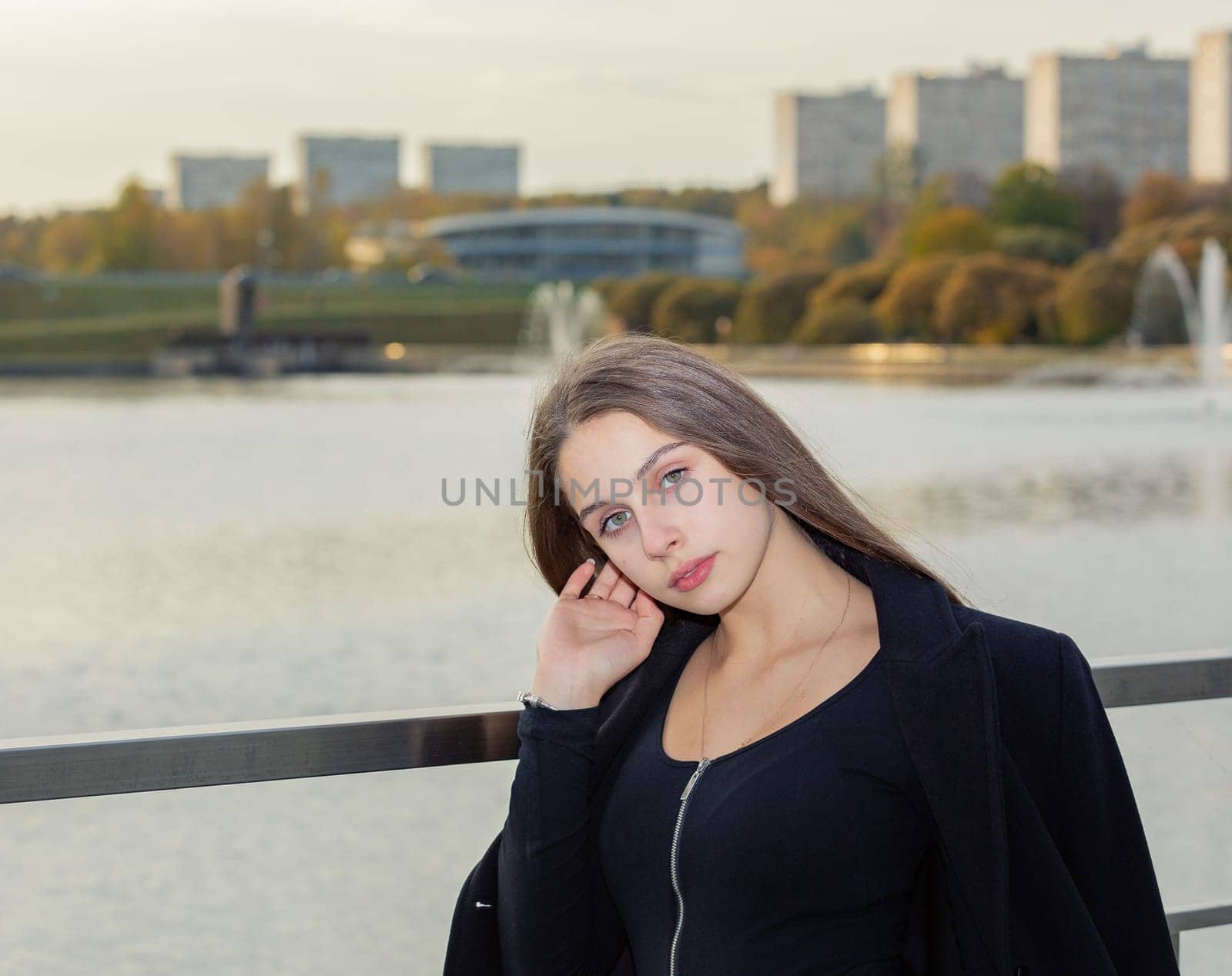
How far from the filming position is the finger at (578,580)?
1.69 m

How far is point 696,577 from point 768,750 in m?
0.18

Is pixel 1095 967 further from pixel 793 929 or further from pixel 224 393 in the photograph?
pixel 224 393

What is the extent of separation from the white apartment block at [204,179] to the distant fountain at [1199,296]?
76.2 m

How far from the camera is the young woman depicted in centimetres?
139

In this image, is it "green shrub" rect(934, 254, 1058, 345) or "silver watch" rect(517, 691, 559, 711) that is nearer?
"silver watch" rect(517, 691, 559, 711)

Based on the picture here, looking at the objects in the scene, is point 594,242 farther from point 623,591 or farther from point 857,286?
point 623,591

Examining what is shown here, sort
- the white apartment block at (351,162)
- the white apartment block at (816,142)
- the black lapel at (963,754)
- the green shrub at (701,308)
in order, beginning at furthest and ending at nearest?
the white apartment block at (351,162), the white apartment block at (816,142), the green shrub at (701,308), the black lapel at (963,754)

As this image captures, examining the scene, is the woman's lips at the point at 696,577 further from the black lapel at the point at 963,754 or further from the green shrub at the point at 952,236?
the green shrub at the point at 952,236

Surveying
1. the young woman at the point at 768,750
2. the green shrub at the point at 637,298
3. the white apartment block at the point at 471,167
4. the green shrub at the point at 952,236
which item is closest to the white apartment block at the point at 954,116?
the white apartment block at the point at 471,167

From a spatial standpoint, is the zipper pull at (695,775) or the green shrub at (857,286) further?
the green shrub at (857,286)

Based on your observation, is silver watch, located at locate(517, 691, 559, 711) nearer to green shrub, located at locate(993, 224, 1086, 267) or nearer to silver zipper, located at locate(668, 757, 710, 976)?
silver zipper, located at locate(668, 757, 710, 976)

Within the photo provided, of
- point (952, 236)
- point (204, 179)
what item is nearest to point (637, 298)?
point (952, 236)

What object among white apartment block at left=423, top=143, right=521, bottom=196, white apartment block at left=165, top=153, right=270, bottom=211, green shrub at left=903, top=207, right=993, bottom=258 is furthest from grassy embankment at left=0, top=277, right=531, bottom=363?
white apartment block at left=423, top=143, right=521, bottom=196

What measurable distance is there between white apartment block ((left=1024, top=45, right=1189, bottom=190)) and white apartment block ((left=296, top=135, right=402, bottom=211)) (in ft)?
134
